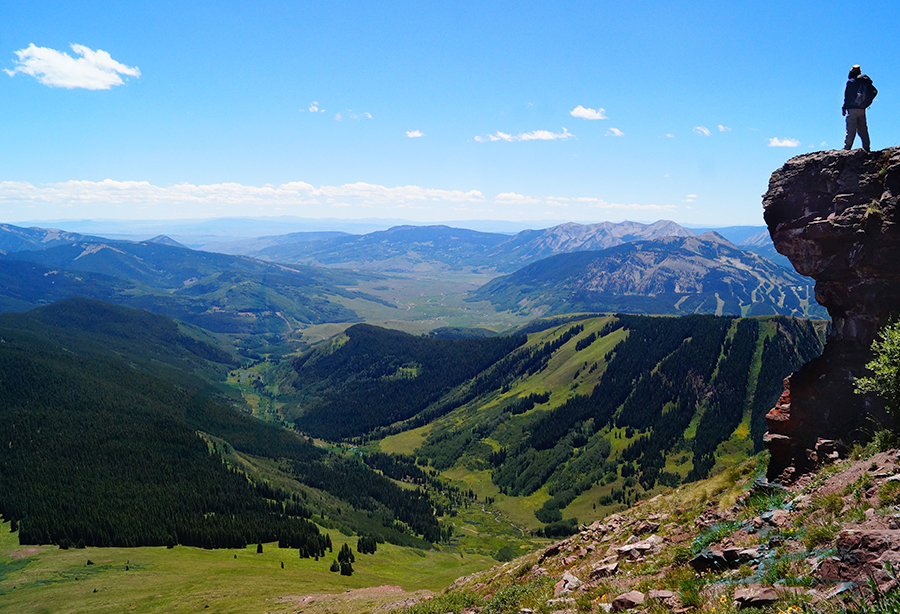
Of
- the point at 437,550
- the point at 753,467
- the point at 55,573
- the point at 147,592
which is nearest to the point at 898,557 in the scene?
the point at 753,467

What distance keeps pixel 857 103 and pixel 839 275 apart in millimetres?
13038

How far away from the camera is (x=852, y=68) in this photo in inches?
1351

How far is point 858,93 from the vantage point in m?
34.0

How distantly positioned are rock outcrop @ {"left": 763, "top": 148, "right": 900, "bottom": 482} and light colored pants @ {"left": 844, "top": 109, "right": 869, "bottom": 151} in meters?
1.52

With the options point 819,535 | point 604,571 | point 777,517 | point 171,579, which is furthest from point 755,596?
point 171,579

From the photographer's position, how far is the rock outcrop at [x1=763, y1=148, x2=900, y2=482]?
3319cm

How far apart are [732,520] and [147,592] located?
121109 millimetres

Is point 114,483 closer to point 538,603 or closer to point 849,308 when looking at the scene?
point 538,603

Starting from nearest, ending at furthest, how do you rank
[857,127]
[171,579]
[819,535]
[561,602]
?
[819,535] → [561,602] → [857,127] → [171,579]

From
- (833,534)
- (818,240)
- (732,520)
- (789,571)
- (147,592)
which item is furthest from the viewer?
(147,592)

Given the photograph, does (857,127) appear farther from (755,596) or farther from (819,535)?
(755,596)

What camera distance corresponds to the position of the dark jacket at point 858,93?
33.7 metres

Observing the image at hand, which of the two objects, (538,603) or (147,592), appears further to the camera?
(147,592)

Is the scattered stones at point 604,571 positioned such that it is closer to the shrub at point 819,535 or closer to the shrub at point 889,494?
the shrub at point 819,535
